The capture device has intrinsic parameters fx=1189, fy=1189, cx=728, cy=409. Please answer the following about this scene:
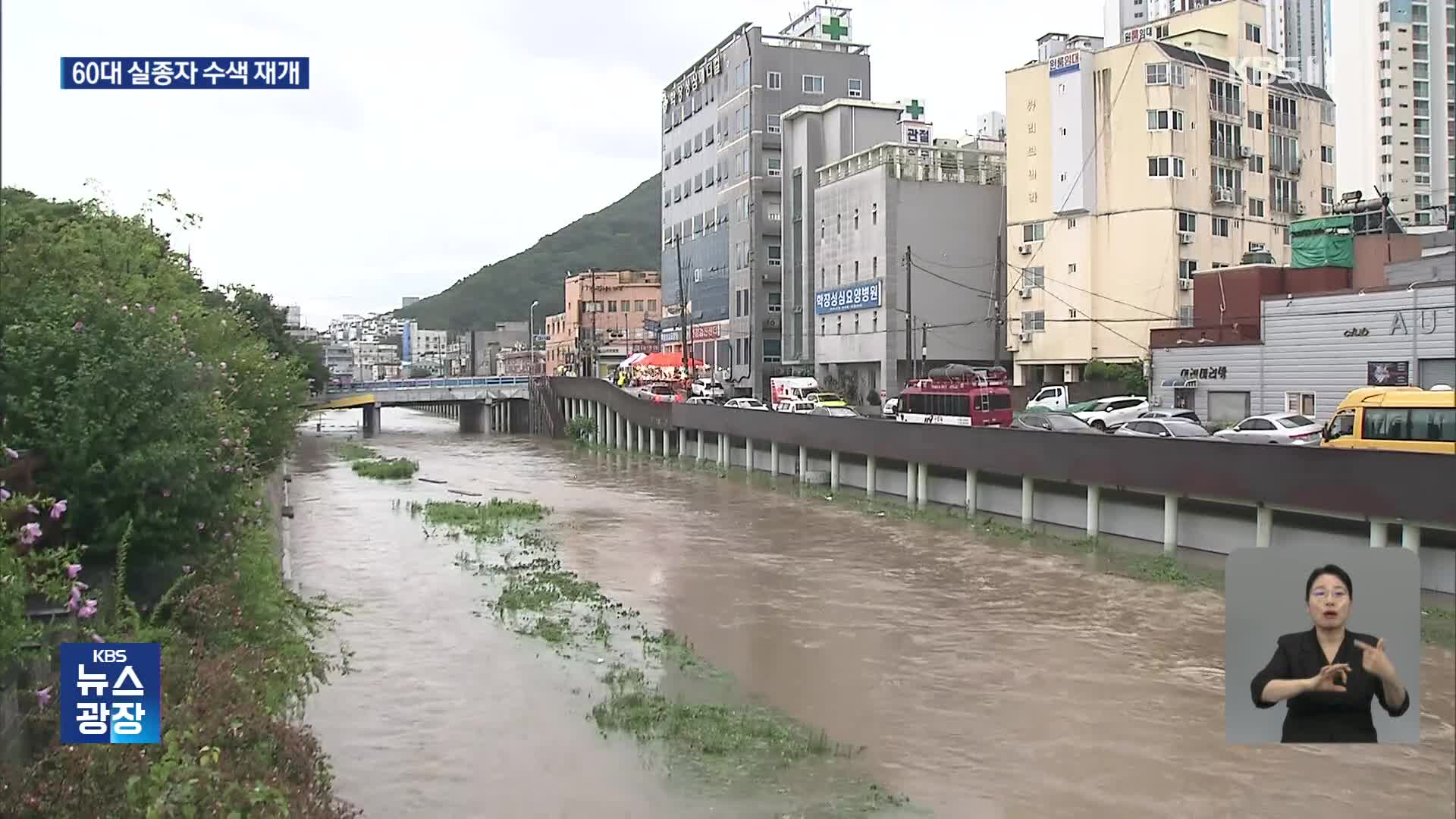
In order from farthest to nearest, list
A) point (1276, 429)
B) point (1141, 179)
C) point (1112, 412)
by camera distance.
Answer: point (1141, 179) → point (1112, 412) → point (1276, 429)

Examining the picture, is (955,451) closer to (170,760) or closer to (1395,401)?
(1395,401)

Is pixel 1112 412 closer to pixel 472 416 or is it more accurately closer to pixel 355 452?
pixel 355 452

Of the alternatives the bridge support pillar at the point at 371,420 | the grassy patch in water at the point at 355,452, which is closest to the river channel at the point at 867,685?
the grassy patch in water at the point at 355,452

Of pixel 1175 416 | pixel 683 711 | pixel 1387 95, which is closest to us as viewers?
pixel 683 711

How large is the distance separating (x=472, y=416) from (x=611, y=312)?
1815 cm

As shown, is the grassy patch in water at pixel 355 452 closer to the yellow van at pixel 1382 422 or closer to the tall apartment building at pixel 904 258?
the tall apartment building at pixel 904 258

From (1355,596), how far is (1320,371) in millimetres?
31854

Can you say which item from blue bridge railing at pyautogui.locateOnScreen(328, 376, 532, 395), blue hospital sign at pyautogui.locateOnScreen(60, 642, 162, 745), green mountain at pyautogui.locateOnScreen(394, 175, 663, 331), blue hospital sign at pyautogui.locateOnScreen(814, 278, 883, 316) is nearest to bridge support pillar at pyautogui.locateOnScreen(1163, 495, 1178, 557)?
blue hospital sign at pyautogui.locateOnScreen(60, 642, 162, 745)

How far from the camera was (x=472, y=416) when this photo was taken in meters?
82.2

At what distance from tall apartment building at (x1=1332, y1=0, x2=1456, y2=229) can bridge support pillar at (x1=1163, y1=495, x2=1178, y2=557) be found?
67.5 meters

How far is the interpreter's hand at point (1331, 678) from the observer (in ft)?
5.65

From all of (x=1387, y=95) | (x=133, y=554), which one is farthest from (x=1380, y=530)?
(x=1387, y=95)

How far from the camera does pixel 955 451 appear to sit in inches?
1075

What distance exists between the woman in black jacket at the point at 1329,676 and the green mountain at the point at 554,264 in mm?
164842
